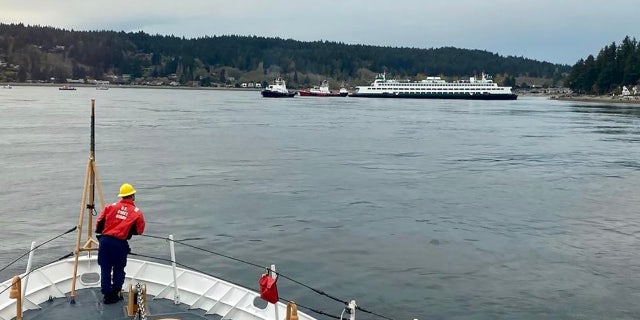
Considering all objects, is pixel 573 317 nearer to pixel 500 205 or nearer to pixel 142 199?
pixel 500 205

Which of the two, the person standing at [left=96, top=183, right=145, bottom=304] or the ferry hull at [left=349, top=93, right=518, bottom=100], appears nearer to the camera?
the person standing at [left=96, top=183, right=145, bottom=304]

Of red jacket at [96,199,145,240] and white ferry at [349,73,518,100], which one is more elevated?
white ferry at [349,73,518,100]

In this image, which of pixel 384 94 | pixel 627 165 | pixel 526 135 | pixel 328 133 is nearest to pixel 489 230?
pixel 627 165

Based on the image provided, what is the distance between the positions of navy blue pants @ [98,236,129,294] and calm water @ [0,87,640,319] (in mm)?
6176

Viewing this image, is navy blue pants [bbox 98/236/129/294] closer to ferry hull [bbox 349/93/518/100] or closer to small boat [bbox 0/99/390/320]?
small boat [bbox 0/99/390/320]

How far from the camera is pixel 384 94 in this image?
Result: 192 meters

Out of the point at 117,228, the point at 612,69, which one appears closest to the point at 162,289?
the point at 117,228

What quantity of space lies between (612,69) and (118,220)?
585 ft

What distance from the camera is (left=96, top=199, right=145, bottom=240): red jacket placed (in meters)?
9.73

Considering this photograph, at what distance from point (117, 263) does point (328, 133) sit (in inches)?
2098

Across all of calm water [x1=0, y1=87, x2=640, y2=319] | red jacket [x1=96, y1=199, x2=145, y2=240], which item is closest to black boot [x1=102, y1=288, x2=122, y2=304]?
red jacket [x1=96, y1=199, x2=145, y2=240]

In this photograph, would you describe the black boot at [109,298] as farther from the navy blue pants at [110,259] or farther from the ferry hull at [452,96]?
the ferry hull at [452,96]

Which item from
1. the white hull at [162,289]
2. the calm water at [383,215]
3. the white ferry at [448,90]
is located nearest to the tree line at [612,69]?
the white ferry at [448,90]

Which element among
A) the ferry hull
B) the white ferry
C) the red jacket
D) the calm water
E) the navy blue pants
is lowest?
the calm water
